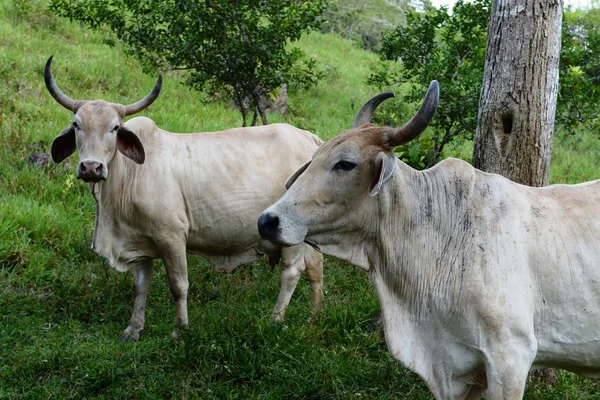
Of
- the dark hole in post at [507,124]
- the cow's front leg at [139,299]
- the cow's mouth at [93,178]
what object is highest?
the dark hole in post at [507,124]

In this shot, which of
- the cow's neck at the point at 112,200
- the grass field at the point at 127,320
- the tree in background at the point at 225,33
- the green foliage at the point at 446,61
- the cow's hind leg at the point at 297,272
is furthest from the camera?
the tree in background at the point at 225,33

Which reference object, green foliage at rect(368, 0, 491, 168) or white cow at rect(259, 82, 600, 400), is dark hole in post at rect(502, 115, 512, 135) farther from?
green foliage at rect(368, 0, 491, 168)

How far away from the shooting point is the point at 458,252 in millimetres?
3389

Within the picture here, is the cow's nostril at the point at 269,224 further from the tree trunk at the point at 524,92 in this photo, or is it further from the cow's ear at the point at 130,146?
the cow's ear at the point at 130,146

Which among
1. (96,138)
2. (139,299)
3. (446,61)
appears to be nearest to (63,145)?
(96,138)

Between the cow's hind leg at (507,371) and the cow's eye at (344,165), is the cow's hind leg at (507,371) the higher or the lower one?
the lower one

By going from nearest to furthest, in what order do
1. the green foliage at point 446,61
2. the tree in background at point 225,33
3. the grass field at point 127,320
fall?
the grass field at point 127,320 < the green foliage at point 446,61 < the tree in background at point 225,33

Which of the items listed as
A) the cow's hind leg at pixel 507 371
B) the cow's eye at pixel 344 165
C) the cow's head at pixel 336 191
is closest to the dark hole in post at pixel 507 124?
the cow's head at pixel 336 191

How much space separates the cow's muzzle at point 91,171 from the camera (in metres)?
4.81

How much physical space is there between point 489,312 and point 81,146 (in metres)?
3.05

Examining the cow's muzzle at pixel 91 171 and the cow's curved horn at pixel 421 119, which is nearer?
the cow's curved horn at pixel 421 119

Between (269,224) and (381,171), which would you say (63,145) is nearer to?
(269,224)

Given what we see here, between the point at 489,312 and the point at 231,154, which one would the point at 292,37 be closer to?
the point at 231,154

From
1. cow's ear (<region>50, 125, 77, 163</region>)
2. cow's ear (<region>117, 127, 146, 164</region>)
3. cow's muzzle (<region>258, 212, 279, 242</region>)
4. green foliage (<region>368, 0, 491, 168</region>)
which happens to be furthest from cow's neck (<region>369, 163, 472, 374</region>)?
green foliage (<region>368, 0, 491, 168</region>)
